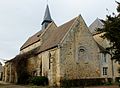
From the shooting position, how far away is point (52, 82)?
36281 mm

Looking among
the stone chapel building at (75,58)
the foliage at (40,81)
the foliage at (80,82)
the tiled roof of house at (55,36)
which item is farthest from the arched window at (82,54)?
the foliage at (40,81)

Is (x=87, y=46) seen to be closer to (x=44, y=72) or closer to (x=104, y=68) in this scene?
(x=104, y=68)

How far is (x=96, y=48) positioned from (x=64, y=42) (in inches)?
237

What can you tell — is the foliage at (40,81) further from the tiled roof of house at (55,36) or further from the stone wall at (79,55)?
the tiled roof of house at (55,36)

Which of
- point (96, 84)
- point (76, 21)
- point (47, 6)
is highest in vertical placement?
point (47, 6)

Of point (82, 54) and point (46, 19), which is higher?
point (46, 19)

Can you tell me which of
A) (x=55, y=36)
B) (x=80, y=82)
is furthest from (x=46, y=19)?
(x=80, y=82)

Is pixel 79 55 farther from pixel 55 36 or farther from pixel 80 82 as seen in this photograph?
pixel 55 36

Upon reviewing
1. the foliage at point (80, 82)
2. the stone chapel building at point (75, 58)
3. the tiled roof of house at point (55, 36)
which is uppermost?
the tiled roof of house at point (55, 36)

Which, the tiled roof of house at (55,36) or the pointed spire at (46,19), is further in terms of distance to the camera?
the pointed spire at (46,19)

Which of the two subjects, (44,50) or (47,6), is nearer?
(44,50)

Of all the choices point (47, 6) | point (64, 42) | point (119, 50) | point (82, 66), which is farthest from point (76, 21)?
point (47, 6)

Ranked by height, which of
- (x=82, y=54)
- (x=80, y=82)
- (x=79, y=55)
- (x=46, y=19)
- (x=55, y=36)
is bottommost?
(x=80, y=82)

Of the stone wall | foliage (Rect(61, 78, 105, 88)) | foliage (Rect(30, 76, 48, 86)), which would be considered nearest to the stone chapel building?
the stone wall
